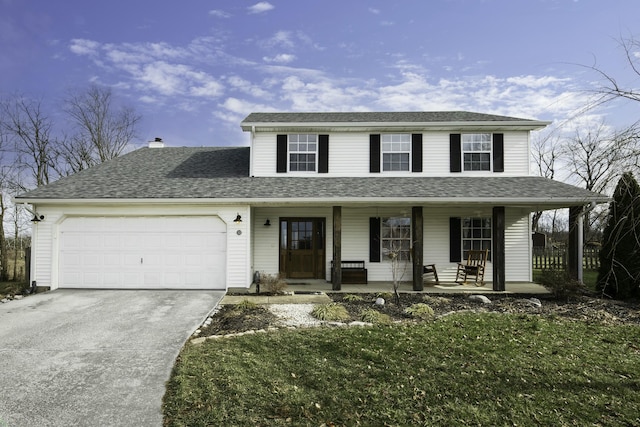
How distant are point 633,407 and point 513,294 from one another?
252 inches

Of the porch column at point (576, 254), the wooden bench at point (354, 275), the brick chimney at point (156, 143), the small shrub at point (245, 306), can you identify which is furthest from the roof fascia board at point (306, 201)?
the brick chimney at point (156, 143)

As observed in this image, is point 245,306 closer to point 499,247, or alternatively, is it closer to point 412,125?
point 499,247

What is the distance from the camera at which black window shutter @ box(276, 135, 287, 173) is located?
11.4m

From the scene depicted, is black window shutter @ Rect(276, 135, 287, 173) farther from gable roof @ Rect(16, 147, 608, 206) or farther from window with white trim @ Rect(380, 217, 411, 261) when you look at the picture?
window with white trim @ Rect(380, 217, 411, 261)

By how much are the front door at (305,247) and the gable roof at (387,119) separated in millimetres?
3276

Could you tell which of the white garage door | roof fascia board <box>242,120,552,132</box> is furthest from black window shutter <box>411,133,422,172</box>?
the white garage door

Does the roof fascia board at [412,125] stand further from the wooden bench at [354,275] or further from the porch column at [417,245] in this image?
the wooden bench at [354,275]

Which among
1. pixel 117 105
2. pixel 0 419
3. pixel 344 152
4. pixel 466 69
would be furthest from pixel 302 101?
pixel 0 419

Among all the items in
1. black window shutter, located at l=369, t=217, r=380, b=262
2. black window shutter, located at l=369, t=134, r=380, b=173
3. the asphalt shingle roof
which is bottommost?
black window shutter, located at l=369, t=217, r=380, b=262

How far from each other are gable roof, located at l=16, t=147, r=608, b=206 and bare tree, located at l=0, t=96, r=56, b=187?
9377 mm

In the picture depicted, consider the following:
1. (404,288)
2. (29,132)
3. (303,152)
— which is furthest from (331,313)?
(29,132)

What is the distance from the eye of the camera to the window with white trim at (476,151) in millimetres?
11445

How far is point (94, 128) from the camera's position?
21.5 metres

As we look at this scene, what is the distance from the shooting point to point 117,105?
22047 millimetres
